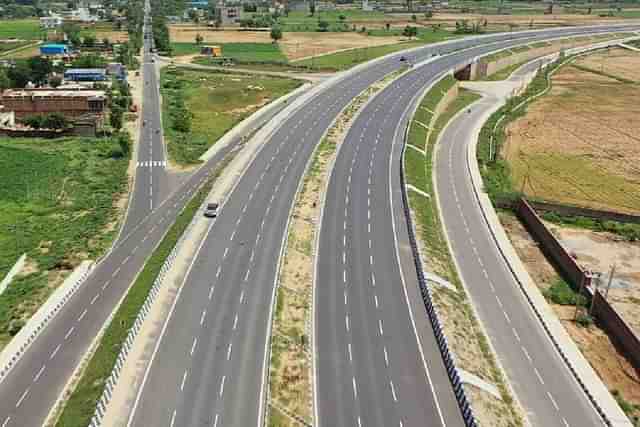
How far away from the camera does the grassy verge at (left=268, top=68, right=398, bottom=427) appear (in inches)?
1752

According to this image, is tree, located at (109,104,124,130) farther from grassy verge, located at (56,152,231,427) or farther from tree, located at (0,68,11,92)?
grassy verge, located at (56,152,231,427)

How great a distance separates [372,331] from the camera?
53.4m

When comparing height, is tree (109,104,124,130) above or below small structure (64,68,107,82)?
below

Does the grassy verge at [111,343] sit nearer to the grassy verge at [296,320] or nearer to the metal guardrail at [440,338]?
the grassy verge at [296,320]

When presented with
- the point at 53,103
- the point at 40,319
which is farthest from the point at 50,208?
the point at 53,103

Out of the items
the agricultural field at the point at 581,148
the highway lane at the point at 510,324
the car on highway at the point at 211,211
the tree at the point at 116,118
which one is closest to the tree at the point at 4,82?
the tree at the point at 116,118

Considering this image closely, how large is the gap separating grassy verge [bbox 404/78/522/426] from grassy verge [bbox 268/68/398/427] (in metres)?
13.4

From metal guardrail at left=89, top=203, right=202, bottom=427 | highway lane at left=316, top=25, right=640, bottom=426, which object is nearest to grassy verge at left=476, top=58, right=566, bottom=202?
highway lane at left=316, top=25, right=640, bottom=426

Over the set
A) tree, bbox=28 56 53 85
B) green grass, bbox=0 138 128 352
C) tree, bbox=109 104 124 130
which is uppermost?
tree, bbox=28 56 53 85

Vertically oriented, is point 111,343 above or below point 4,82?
below

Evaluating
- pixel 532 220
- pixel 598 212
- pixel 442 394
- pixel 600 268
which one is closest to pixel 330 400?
pixel 442 394

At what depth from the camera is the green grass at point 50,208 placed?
64.0 m

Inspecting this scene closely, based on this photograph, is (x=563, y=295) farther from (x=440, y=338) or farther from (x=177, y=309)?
(x=177, y=309)

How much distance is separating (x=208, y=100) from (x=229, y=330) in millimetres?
103829
